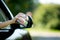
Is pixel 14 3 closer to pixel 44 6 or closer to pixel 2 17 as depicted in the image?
pixel 44 6

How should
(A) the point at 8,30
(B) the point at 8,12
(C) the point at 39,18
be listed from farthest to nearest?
(C) the point at 39,18 → (B) the point at 8,12 → (A) the point at 8,30

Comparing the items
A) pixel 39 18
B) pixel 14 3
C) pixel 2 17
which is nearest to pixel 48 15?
pixel 39 18

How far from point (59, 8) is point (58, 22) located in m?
1.08

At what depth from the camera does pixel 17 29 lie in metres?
3.51

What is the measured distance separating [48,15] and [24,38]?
2408 cm

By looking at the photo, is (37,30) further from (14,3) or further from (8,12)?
(8,12)

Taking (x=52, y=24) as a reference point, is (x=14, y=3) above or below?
above

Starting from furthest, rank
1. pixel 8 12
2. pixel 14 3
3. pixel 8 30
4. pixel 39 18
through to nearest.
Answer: pixel 39 18, pixel 14 3, pixel 8 12, pixel 8 30

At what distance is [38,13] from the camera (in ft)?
89.9

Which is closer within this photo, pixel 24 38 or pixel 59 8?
pixel 24 38

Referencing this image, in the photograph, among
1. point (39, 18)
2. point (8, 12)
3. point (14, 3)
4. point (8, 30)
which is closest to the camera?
point (8, 30)

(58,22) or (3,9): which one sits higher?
(3,9)

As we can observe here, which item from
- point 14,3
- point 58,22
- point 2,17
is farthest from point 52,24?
point 2,17

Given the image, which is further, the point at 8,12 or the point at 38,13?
the point at 38,13
